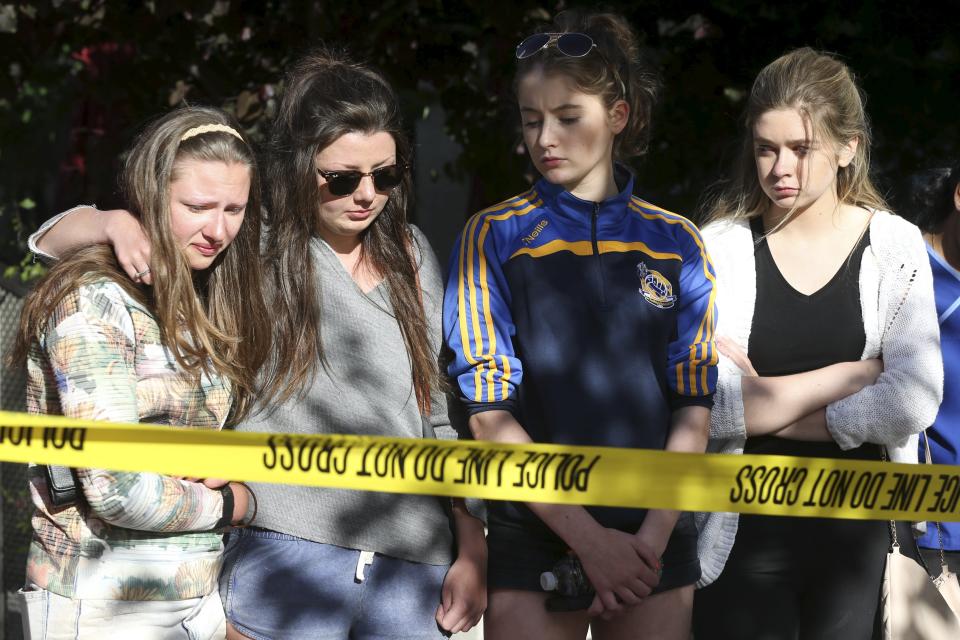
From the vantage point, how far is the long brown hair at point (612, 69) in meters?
3.05

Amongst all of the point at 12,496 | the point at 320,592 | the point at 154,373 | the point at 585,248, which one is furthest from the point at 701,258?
the point at 12,496

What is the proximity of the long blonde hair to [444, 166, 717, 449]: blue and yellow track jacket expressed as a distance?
0.44 meters

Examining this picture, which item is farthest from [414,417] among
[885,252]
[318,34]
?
[318,34]

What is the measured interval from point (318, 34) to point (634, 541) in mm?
3335

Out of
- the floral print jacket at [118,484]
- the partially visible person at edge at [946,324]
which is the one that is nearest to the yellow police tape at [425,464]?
the floral print jacket at [118,484]

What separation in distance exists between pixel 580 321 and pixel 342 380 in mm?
624

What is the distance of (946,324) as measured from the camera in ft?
11.6

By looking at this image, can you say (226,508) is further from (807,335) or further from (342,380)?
(807,335)

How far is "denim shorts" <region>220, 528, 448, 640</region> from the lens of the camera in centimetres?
288

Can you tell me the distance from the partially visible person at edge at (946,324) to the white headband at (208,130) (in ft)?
6.88

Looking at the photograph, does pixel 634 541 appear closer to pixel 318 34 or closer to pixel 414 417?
pixel 414 417

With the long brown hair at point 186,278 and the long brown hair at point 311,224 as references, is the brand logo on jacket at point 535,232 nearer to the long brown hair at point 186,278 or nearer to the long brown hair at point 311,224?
the long brown hair at point 311,224

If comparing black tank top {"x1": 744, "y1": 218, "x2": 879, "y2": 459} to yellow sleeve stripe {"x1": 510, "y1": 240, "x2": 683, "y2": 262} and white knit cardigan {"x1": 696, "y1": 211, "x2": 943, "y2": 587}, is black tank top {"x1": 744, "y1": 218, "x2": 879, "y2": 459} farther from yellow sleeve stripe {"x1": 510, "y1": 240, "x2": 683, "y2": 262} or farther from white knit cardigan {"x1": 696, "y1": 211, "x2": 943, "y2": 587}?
yellow sleeve stripe {"x1": 510, "y1": 240, "x2": 683, "y2": 262}

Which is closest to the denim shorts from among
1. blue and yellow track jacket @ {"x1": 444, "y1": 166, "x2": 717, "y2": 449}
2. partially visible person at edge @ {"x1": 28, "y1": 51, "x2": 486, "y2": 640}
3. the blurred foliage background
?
partially visible person at edge @ {"x1": 28, "y1": 51, "x2": 486, "y2": 640}
